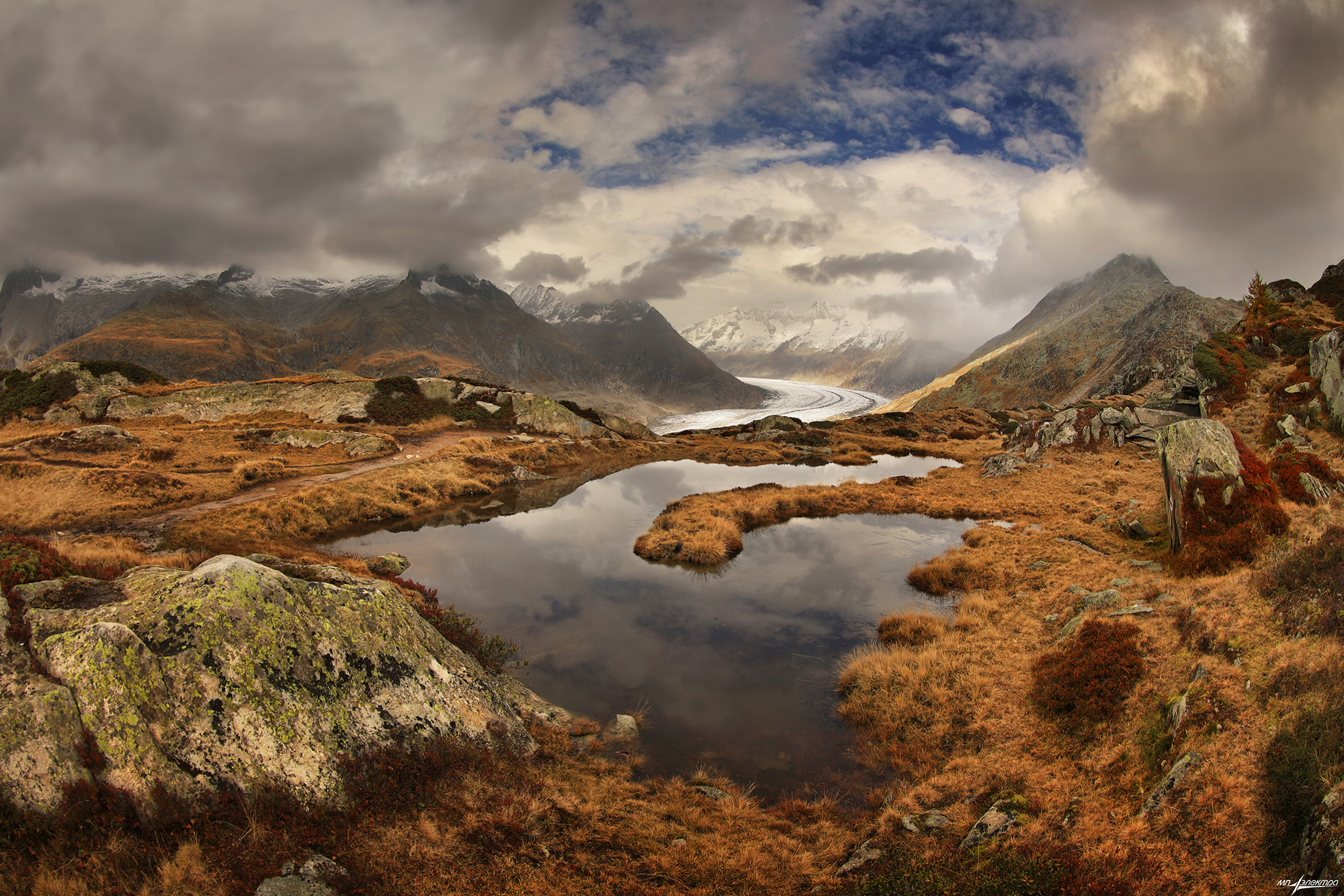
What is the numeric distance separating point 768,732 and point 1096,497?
30.9 m

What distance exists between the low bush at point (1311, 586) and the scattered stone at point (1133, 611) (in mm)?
2435

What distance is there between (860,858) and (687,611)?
12896 millimetres

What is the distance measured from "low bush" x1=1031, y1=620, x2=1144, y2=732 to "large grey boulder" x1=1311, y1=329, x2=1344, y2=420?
22.6 meters

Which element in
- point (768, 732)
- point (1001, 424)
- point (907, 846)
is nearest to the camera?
point (907, 846)

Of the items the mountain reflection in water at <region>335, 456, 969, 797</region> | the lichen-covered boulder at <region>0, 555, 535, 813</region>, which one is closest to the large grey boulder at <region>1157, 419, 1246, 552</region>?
the mountain reflection in water at <region>335, 456, 969, 797</region>

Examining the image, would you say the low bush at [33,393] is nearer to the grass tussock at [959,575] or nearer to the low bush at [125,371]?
the low bush at [125,371]

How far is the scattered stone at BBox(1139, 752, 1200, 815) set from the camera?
838 centimetres

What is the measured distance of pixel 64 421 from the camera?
166 feet

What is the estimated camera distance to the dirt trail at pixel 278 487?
2550cm

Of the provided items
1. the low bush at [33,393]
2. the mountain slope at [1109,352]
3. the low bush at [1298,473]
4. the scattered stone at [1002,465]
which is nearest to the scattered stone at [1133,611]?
the low bush at [1298,473]

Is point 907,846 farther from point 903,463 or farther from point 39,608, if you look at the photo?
point 903,463

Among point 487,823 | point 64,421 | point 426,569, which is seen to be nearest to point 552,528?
point 426,569

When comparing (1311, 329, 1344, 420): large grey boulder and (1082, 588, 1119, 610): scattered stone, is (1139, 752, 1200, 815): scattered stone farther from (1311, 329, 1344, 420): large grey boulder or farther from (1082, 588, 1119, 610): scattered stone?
(1311, 329, 1344, 420): large grey boulder

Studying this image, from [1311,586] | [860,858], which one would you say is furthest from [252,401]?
[1311,586]
